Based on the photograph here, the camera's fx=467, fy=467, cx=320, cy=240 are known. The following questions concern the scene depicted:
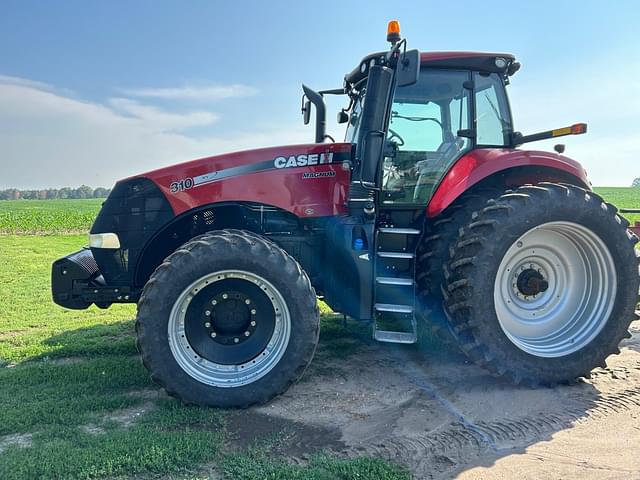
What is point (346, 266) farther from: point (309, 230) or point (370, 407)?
point (370, 407)

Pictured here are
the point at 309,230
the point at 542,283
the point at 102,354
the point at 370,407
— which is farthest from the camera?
the point at 102,354

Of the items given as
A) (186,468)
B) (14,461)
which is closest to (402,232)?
(186,468)

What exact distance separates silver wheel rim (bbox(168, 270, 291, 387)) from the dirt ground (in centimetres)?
29

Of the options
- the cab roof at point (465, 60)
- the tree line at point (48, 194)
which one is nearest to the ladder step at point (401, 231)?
the cab roof at point (465, 60)

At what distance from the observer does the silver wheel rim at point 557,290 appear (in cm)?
394

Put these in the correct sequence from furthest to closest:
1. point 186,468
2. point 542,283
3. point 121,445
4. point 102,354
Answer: point 102,354, point 542,283, point 121,445, point 186,468

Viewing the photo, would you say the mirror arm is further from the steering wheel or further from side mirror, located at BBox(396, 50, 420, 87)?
side mirror, located at BBox(396, 50, 420, 87)

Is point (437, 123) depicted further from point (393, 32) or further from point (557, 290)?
point (557, 290)

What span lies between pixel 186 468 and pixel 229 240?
153cm

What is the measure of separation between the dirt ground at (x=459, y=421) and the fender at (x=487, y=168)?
4.95 feet

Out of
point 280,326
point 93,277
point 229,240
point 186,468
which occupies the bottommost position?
point 186,468

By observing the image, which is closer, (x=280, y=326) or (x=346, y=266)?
(x=280, y=326)

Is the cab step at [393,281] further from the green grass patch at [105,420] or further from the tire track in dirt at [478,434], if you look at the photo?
the green grass patch at [105,420]

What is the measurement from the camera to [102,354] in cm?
463
